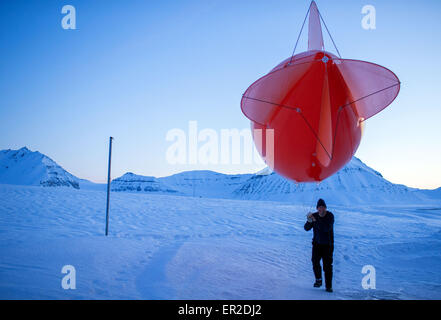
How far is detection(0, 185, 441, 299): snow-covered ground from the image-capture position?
3.94 meters

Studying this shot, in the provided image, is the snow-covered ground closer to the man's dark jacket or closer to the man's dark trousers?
the man's dark trousers

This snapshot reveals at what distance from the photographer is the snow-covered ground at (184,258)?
394 cm

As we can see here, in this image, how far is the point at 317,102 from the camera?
3.93 metres

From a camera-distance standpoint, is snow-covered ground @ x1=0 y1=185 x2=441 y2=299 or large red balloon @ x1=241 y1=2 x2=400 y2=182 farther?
snow-covered ground @ x1=0 y1=185 x2=441 y2=299

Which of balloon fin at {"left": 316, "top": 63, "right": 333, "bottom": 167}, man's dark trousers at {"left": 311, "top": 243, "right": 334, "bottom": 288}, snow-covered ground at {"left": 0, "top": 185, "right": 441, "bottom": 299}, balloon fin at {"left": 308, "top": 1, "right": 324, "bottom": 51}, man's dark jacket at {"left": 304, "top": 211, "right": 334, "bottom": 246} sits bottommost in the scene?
snow-covered ground at {"left": 0, "top": 185, "right": 441, "bottom": 299}

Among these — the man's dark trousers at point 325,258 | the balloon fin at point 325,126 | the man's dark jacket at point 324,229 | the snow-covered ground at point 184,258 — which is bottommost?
the snow-covered ground at point 184,258

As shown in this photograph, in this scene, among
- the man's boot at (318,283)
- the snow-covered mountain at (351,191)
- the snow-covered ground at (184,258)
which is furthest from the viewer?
the snow-covered mountain at (351,191)

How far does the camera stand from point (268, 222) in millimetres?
12344

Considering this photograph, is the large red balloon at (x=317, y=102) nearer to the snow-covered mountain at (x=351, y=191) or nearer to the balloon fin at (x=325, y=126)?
the balloon fin at (x=325, y=126)

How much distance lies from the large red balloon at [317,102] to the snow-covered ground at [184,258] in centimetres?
238

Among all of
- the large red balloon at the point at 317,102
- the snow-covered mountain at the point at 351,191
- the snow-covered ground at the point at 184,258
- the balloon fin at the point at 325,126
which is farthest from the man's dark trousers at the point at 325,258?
the snow-covered mountain at the point at 351,191

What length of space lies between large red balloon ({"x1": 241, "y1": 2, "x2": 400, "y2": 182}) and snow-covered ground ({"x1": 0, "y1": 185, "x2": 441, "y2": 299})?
2.38 m

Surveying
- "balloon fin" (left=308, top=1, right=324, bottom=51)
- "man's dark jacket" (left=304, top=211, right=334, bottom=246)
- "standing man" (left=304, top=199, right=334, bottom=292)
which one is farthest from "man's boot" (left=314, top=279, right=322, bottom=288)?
"balloon fin" (left=308, top=1, right=324, bottom=51)
